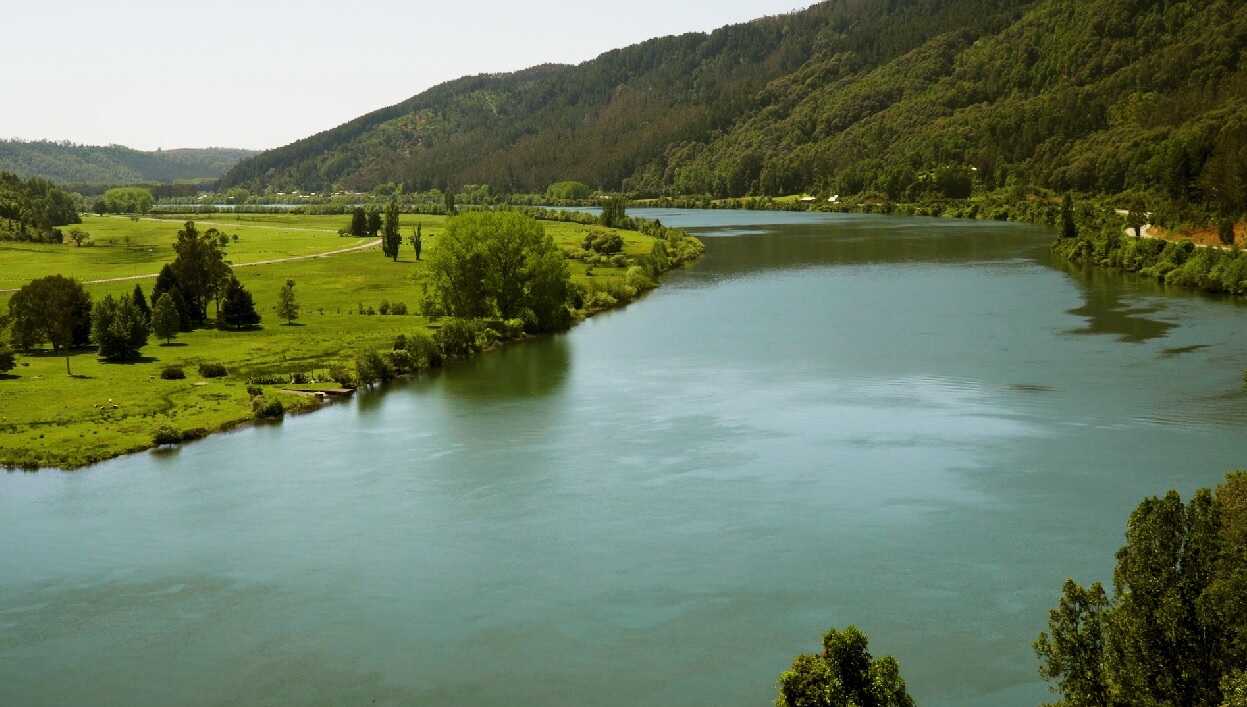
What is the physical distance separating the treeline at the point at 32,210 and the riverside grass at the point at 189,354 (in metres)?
9.22

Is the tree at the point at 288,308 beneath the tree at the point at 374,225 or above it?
beneath

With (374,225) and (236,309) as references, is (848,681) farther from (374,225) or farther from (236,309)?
(374,225)

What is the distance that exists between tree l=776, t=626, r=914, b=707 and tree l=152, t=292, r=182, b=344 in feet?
197

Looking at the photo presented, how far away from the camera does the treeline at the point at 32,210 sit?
420 feet

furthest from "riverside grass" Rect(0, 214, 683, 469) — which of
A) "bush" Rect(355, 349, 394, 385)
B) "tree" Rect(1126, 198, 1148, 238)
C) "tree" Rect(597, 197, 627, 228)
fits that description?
"tree" Rect(1126, 198, 1148, 238)

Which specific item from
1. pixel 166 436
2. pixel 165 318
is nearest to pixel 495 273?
pixel 165 318

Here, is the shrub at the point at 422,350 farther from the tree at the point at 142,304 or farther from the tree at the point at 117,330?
the tree at the point at 142,304

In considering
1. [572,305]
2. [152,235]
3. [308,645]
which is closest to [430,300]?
[572,305]

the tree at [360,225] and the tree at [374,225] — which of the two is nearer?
the tree at [360,225]

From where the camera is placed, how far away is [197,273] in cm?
7900

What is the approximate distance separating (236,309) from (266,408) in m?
25.2

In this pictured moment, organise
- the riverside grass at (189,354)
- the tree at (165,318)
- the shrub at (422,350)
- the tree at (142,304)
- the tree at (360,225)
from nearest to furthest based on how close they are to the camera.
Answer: the riverside grass at (189,354) → the shrub at (422,350) → the tree at (165,318) → the tree at (142,304) → the tree at (360,225)

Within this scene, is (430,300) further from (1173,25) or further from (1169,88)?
(1173,25)

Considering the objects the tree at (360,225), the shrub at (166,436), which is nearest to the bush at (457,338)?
the shrub at (166,436)
